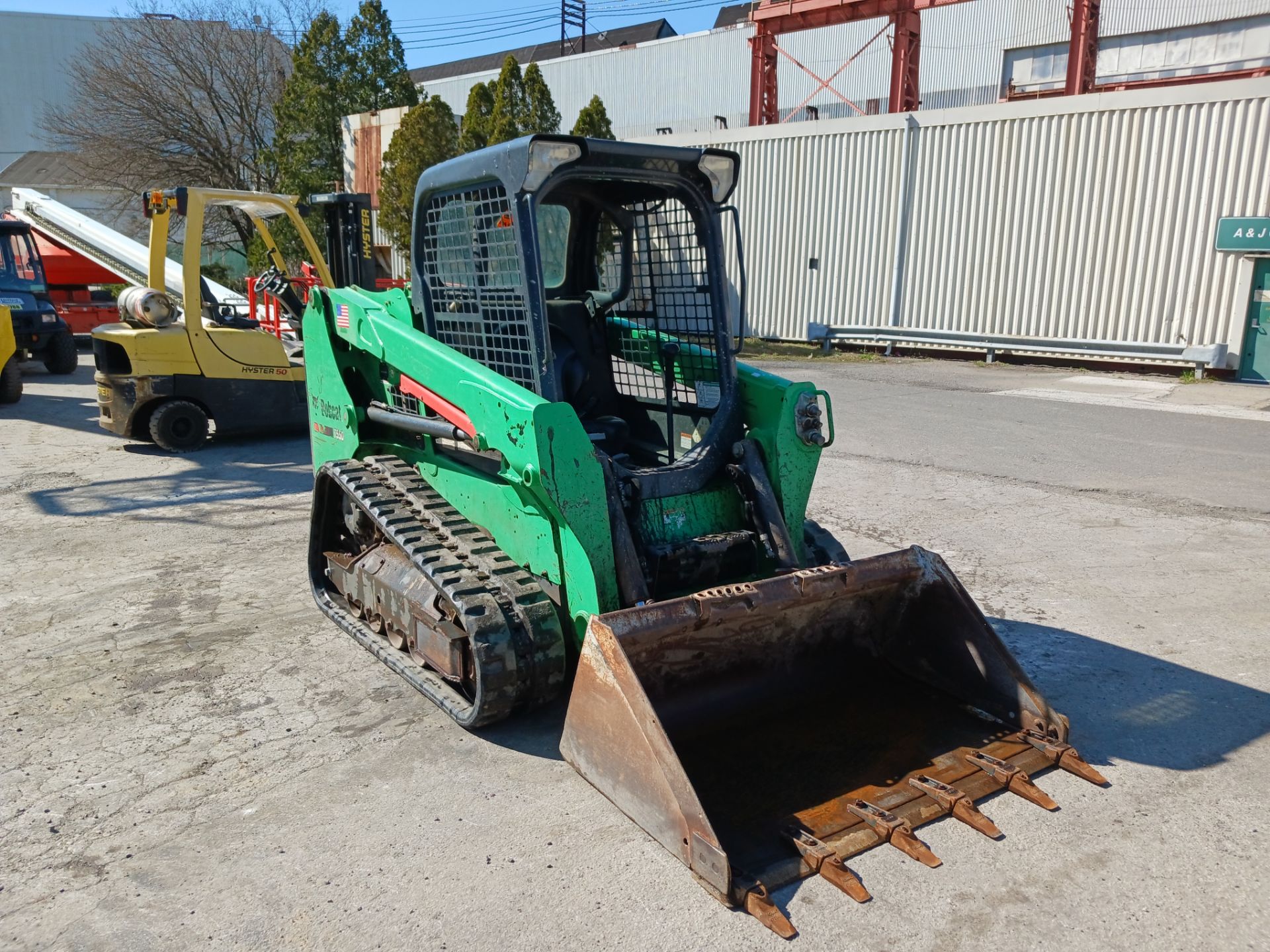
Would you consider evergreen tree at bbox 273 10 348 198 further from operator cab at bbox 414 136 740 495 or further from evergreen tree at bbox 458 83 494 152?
operator cab at bbox 414 136 740 495

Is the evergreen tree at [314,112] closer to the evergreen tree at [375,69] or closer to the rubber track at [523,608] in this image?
the evergreen tree at [375,69]

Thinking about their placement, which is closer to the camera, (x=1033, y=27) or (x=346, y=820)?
(x=346, y=820)

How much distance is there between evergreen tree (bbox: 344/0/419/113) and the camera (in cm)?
2494

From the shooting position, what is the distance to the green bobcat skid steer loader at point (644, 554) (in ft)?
11.7

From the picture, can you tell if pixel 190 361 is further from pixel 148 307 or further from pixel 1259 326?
pixel 1259 326

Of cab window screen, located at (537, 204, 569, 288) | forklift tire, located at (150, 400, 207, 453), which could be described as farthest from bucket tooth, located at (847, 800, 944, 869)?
forklift tire, located at (150, 400, 207, 453)

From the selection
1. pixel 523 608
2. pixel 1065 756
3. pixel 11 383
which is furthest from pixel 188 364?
pixel 1065 756

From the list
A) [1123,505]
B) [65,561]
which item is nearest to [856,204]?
[1123,505]

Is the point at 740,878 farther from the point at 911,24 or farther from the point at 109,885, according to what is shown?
the point at 911,24

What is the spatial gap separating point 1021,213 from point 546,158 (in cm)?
1538

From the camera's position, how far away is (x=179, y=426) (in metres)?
9.84

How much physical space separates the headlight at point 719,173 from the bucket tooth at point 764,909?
9.81ft

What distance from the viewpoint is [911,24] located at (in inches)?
823

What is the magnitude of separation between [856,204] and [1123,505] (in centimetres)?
1268
